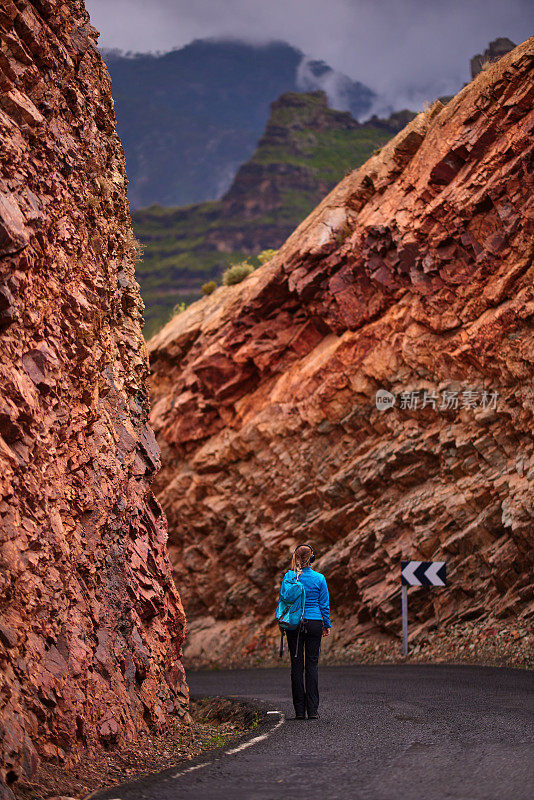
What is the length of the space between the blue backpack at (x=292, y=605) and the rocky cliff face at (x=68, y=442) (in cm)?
183

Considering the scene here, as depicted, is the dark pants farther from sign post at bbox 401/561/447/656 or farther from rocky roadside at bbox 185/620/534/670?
sign post at bbox 401/561/447/656

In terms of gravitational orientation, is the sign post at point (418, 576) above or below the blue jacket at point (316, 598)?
below

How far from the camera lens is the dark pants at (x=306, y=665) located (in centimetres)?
952

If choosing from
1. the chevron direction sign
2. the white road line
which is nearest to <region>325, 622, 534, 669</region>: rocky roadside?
the chevron direction sign

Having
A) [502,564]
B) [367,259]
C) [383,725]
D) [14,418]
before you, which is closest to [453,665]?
[502,564]

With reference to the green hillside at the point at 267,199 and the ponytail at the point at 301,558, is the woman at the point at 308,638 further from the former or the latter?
the green hillside at the point at 267,199

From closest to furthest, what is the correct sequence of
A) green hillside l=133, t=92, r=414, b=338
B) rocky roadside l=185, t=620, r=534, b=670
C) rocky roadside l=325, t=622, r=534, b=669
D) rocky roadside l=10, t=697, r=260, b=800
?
rocky roadside l=10, t=697, r=260, b=800
rocky roadside l=325, t=622, r=534, b=669
rocky roadside l=185, t=620, r=534, b=670
green hillside l=133, t=92, r=414, b=338

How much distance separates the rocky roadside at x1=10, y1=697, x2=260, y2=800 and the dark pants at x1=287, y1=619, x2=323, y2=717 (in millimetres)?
846

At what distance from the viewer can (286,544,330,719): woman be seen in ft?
31.3

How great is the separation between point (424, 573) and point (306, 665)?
26.4 ft

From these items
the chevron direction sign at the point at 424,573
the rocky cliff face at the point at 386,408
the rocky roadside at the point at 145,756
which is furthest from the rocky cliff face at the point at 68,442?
the rocky cliff face at the point at 386,408

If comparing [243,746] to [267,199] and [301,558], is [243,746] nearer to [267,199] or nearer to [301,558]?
[301,558]

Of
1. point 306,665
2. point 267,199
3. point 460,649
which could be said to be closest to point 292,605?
point 306,665

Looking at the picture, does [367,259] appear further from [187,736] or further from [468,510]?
[187,736]
